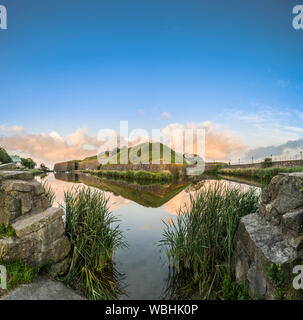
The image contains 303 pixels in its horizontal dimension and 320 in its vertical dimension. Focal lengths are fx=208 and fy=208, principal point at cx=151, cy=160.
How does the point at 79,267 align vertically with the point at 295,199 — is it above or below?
below

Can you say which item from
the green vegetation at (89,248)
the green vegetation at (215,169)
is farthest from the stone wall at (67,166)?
the green vegetation at (89,248)

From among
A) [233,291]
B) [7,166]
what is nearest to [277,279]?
[233,291]

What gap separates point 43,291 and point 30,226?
153 centimetres

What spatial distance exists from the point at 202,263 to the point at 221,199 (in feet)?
6.38

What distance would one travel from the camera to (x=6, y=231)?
17.3 feet

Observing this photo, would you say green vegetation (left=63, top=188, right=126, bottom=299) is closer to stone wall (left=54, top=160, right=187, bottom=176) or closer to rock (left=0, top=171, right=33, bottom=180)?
Answer: rock (left=0, top=171, right=33, bottom=180)

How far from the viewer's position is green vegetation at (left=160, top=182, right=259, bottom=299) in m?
5.60

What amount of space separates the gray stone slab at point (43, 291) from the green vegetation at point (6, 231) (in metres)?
1.26

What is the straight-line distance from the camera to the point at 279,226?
4.82 metres

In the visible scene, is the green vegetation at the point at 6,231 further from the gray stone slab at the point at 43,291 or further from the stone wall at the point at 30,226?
the gray stone slab at the point at 43,291

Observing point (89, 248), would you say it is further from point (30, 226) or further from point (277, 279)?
point (277, 279)

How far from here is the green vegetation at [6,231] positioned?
514 cm
